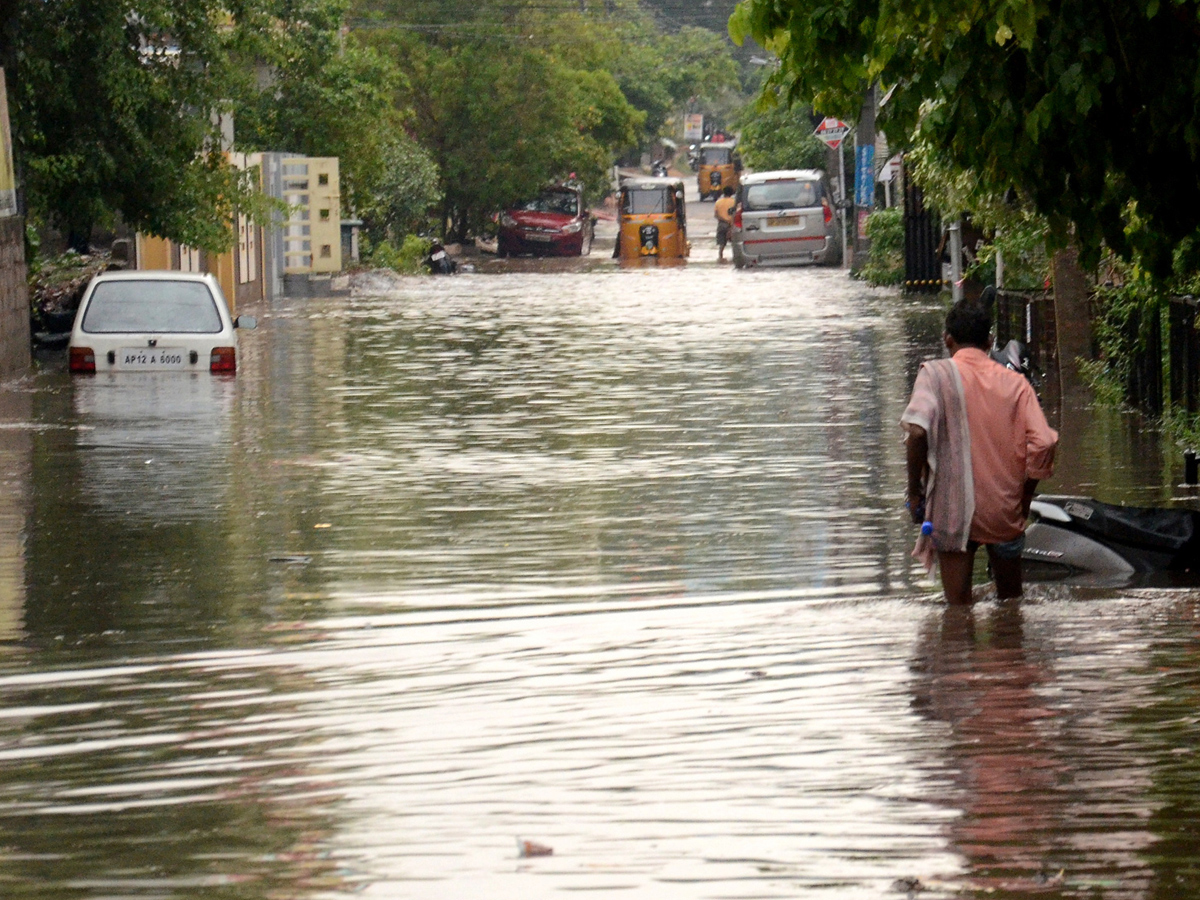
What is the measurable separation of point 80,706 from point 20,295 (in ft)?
51.3

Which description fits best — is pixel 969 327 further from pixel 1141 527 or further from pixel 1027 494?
pixel 1141 527

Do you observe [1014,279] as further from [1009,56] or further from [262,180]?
[262,180]

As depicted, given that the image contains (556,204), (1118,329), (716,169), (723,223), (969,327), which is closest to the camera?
(969,327)

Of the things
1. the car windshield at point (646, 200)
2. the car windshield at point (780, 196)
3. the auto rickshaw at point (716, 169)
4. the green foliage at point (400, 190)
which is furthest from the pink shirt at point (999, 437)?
the auto rickshaw at point (716, 169)

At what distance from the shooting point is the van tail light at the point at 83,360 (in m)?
19.3

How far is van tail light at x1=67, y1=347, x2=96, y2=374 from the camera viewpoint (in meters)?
19.3

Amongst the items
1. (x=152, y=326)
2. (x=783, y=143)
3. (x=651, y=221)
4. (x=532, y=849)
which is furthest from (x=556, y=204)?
(x=532, y=849)

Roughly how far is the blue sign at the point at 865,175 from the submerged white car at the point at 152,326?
878 inches

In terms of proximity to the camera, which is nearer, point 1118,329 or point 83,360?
point 1118,329

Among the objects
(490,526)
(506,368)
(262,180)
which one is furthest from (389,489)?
(262,180)

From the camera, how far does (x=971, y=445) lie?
26.8ft

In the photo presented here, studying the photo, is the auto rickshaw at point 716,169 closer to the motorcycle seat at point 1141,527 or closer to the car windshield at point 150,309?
the car windshield at point 150,309

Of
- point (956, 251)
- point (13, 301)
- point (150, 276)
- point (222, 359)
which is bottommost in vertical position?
point (222, 359)

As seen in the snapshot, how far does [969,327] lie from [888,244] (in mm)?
28743
